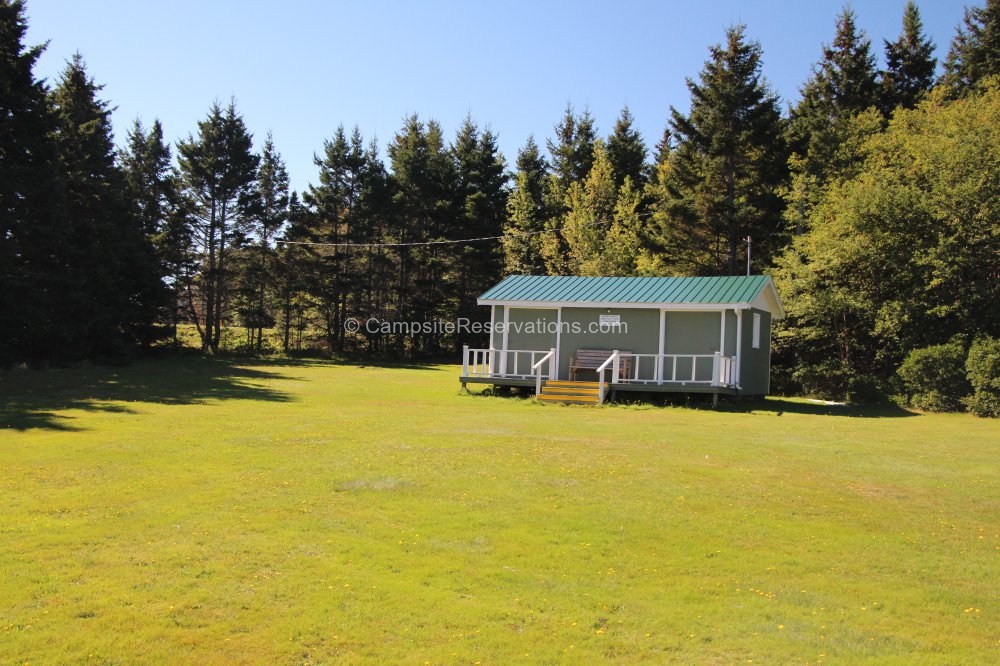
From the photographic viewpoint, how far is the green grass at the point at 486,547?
189 inches

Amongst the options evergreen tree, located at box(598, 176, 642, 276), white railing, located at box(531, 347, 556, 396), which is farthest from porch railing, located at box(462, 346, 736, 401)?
evergreen tree, located at box(598, 176, 642, 276)

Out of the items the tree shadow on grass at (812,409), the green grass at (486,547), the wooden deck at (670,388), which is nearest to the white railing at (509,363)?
the wooden deck at (670,388)

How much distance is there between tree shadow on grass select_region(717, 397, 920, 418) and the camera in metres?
19.8

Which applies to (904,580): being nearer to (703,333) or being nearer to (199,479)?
(199,479)

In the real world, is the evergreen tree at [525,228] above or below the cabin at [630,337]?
above

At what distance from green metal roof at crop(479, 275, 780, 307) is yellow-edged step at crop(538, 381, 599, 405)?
2.79m

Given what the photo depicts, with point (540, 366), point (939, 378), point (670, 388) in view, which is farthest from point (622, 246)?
point (939, 378)

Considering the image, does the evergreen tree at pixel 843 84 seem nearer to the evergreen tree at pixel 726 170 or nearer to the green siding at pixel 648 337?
the evergreen tree at pixel 726 170

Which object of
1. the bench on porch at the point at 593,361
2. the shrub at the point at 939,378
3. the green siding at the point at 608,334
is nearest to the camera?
the shrub at the point at 939,378

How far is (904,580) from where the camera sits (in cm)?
609

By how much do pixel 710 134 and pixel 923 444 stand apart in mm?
21726

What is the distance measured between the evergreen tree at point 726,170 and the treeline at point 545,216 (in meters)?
0.10

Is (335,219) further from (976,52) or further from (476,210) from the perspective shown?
(976,52)

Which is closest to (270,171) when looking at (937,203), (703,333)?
(703,333)
